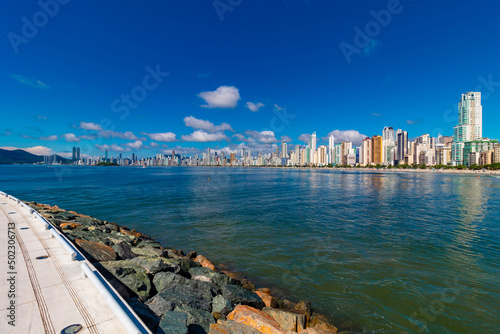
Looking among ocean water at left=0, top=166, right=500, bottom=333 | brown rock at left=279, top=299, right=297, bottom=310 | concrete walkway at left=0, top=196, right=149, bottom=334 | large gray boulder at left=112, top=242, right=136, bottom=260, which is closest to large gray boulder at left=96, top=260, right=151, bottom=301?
concrete walkway at left=0, top=196, right=149, bottom=334

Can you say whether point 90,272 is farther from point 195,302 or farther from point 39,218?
point 39,218

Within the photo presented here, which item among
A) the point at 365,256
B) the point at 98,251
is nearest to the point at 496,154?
the point at 365,256

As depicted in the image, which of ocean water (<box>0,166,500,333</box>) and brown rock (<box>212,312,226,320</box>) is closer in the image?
brown rock (<box>212,312,226,320</box>)

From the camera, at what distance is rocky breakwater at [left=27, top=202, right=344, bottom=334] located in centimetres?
664

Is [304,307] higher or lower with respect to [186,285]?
lower

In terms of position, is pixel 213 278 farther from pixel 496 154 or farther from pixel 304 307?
pixel 496 154

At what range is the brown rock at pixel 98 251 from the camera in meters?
9.84

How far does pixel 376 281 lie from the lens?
11039 mm

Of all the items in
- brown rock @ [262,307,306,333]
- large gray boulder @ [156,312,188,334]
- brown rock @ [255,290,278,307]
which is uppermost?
large gray boulder @ [156,312,188,334]

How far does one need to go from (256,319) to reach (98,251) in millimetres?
8169

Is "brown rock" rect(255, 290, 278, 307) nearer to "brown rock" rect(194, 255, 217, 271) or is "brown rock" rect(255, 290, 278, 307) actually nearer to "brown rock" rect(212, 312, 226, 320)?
"brown rock" rect(212, 312, 226, 320)

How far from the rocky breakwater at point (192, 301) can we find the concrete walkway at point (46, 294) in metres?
1.35

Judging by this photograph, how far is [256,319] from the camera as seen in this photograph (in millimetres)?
6953

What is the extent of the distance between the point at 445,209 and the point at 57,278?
3883cm
